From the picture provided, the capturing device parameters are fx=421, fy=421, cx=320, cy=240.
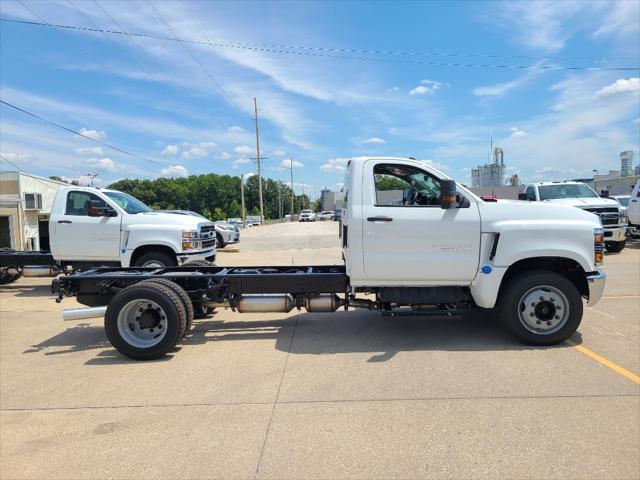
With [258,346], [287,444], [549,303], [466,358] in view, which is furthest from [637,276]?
[287,444]

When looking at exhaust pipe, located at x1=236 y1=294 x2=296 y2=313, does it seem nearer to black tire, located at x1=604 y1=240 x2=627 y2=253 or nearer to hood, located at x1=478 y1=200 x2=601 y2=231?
hood, located at x1=478 y1=200 x2=601 y2=231

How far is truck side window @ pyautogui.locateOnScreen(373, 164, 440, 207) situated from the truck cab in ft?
14.9

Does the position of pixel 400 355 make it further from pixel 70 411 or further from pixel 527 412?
pixel 70 411

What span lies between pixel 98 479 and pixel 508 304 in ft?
14.2

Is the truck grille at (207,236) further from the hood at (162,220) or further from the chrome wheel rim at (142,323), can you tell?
the chrome wheel rim at (142,323)

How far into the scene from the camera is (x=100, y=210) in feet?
28.0

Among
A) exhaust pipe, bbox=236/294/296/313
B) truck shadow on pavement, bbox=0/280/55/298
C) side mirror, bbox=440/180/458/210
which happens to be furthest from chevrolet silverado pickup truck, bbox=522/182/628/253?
truck shadow on pavement, bbox=0/280/55/298

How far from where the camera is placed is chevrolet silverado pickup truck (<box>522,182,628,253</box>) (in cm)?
1220

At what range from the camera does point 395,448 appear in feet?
9.96

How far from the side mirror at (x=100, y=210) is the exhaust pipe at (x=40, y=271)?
1793mm

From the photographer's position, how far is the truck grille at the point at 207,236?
29.1 ft

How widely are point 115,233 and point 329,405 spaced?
6561mm

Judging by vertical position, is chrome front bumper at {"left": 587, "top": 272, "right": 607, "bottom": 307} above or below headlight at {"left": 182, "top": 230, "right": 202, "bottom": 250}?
below

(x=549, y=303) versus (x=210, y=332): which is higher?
(x=549, y=303)
